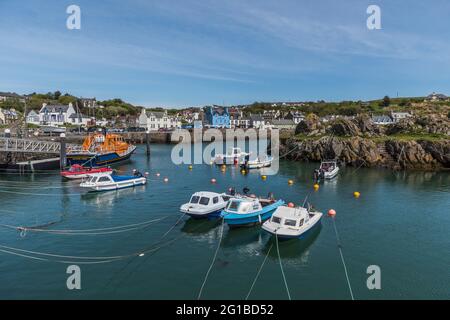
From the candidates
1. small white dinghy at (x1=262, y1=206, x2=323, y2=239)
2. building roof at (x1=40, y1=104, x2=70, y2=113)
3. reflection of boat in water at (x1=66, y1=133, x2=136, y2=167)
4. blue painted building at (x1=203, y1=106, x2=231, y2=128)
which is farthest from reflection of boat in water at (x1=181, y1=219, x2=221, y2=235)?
blue painted building at (x1=203, y1=106, x2=231, y2=128)

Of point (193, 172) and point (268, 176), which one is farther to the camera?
point (193, 172)

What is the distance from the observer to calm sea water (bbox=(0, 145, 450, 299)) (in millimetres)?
18469

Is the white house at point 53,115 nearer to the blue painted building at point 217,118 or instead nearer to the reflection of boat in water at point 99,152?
the blue painted building at point 217,118

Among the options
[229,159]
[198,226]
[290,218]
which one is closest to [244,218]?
[198,226]

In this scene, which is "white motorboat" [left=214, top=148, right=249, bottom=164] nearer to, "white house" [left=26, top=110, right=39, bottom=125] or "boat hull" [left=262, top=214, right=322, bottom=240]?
"boat hull" [left=262, top=214, right=322, bottom=240]

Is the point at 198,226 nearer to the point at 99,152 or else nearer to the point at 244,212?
the point at 244,212

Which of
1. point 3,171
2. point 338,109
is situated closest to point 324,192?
point 3,171

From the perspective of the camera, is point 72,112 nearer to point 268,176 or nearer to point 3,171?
point 3,171

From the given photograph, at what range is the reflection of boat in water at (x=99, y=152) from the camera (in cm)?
5982

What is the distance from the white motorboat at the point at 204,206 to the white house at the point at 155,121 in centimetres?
12510

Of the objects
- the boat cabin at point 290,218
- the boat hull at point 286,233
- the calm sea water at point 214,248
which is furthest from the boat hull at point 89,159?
the boat hull at point 286,233

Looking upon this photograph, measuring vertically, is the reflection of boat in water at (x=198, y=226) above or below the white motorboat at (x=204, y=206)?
below

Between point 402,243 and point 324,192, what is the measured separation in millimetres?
16914

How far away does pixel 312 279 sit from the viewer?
770 inches
